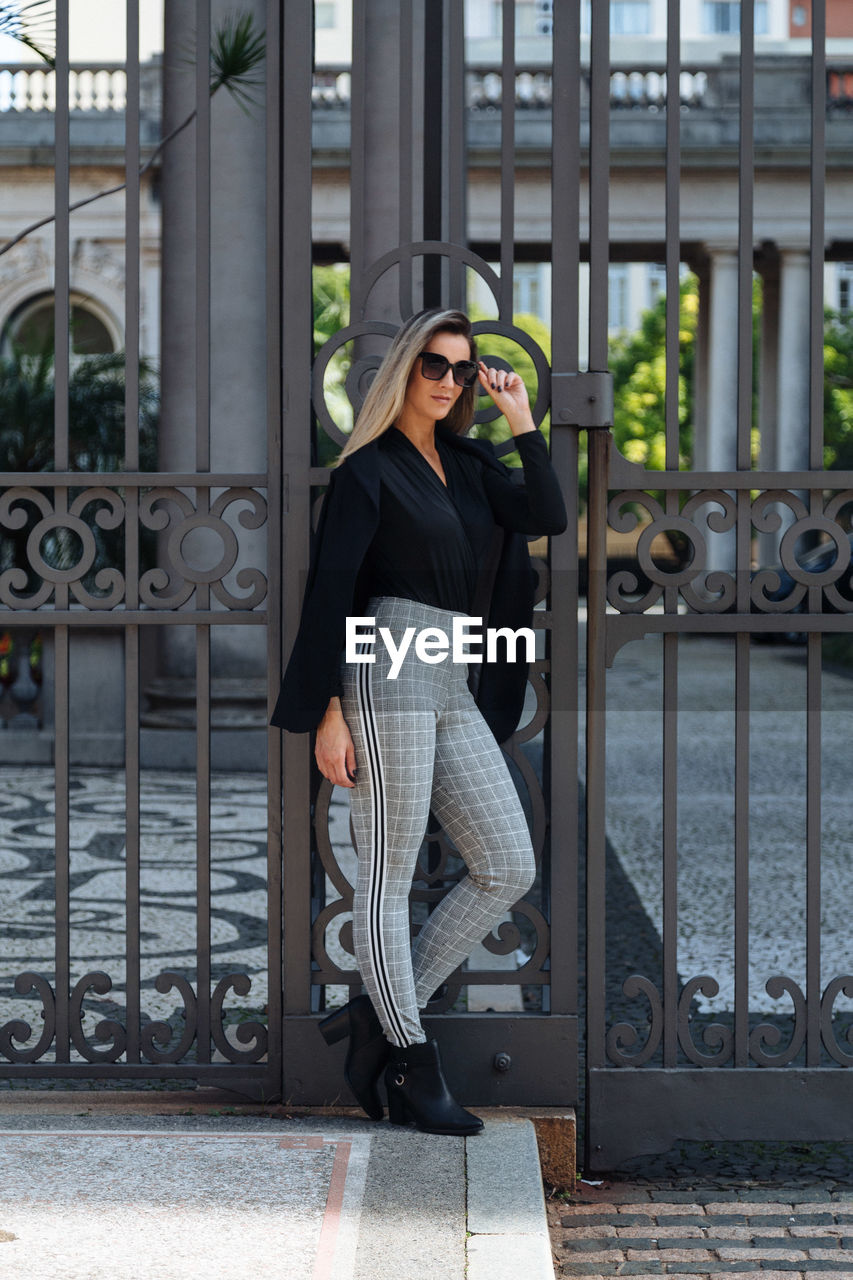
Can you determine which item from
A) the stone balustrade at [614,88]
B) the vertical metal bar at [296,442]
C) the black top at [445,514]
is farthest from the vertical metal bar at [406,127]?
the stone balustrade at [614,88]

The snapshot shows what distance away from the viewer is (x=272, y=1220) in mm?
3137

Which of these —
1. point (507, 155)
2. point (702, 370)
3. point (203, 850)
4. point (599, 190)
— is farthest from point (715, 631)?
point (702, 370)

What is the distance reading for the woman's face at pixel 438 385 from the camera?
3.53m

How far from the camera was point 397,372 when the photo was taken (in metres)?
3.51

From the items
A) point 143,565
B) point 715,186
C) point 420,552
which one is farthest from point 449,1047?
point 715,186

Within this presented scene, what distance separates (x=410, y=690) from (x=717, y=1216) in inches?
56.5

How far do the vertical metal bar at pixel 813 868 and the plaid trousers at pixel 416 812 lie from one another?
31.3 inches

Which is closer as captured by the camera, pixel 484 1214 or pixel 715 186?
pixel 484 1214

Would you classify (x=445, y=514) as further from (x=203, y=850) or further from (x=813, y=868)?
(x=813, y=868)

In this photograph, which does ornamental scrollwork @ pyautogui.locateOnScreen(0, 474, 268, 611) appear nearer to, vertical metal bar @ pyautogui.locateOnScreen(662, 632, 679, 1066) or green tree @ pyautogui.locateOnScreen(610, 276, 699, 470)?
vertical metal bar @ pyautogui.locateOnScreen(662, 632, 679, 1066)

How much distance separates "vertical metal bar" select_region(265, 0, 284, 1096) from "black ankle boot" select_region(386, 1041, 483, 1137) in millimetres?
448

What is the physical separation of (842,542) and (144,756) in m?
7.58

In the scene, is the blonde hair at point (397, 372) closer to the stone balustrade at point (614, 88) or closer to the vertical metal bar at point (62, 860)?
the vertical metal bar at point (62, 860)

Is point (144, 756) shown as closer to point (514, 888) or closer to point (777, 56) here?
point (514, 888)
